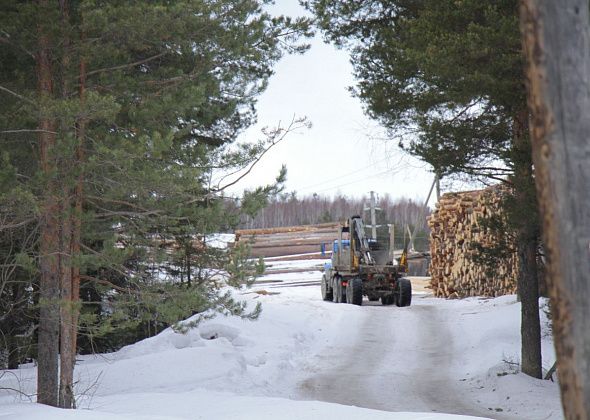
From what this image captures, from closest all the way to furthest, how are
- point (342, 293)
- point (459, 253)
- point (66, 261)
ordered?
point (66, 261) → point (342, 293) → point (459, 253)

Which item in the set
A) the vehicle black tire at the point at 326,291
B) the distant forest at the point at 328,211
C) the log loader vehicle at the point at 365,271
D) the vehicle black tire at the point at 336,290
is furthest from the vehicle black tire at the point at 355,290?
the distant forest at the point at 328,211

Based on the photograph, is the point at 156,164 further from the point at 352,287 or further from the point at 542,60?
the point at 352,287

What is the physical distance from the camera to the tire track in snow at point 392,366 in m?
13.4

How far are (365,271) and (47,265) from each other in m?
16.3

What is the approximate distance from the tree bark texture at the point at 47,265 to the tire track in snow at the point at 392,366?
4460 millimetres

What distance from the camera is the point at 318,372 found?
16.1 m

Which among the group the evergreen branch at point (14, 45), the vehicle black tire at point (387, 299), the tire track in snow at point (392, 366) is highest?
the evergreen branch at point (14, 45)

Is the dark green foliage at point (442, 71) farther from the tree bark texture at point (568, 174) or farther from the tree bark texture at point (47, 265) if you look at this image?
the tree bark texture at point (568, 174)

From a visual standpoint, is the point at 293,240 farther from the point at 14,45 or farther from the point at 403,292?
the point at 14,45

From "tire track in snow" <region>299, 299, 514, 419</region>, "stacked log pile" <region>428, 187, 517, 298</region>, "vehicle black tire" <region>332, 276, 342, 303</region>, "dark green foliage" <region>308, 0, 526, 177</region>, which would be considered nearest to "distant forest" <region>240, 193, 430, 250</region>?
"stacked log pile" <region>428, 187, 517, 298</region>

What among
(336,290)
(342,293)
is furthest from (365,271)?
(336,290)

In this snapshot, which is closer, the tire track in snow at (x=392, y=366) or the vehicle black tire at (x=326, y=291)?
the tire track in snow at (x=392, y=366)

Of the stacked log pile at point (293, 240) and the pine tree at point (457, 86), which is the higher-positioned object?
the pine tree at point (457, 86)

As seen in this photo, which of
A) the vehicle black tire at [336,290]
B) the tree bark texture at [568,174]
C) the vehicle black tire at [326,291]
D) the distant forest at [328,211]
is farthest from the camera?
the distant forest at [328,211]
